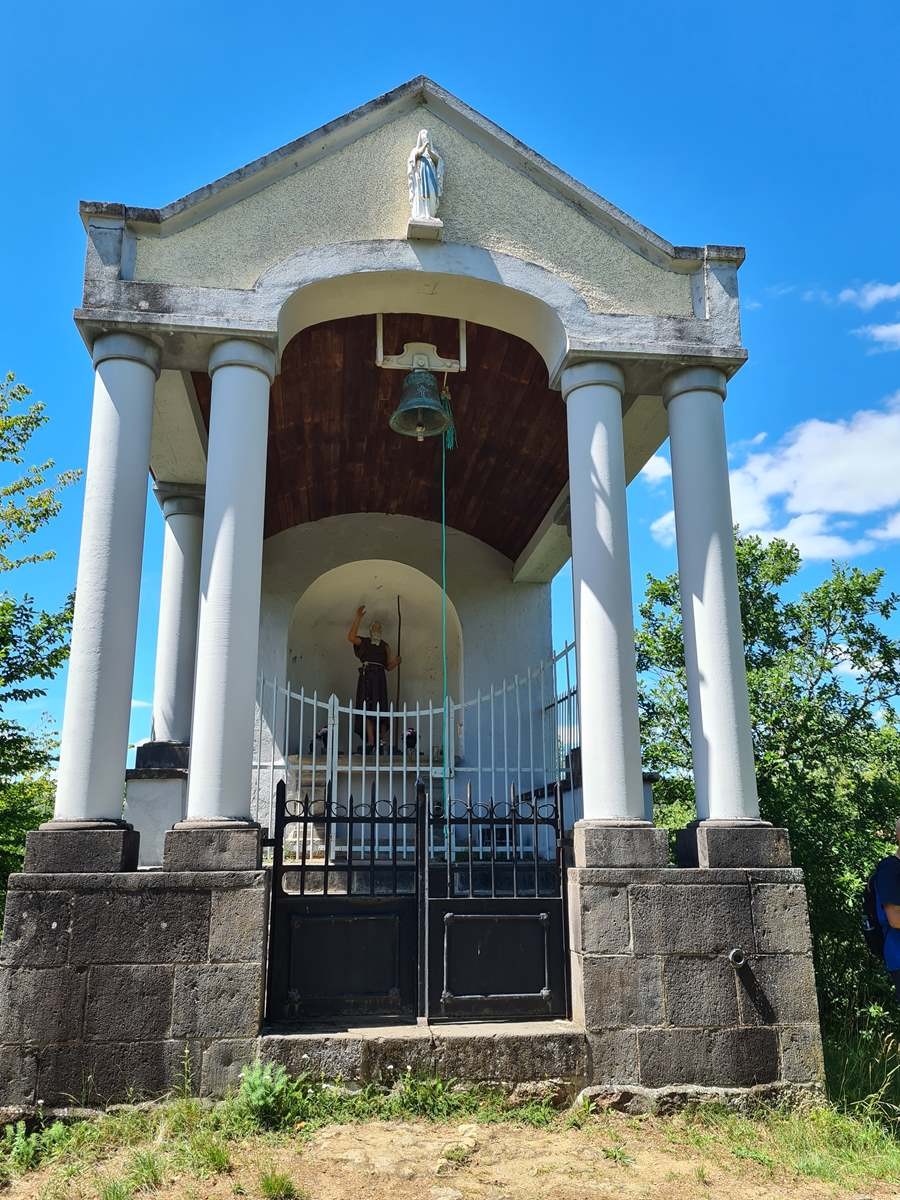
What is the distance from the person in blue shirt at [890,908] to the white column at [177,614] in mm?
5183

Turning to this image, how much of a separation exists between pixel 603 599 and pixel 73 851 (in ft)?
10.9

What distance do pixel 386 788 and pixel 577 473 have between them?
4.40m

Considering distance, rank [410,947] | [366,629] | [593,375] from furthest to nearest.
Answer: [366,629]
[593,375]
[410,947]

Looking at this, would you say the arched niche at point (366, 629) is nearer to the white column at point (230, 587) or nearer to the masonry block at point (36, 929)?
the white column at point (230, 587)

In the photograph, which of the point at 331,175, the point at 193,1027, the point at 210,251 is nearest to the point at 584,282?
the point at 331,175

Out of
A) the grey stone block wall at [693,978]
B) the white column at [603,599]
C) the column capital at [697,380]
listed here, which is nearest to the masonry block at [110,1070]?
the grey stone block wall at [693,978]

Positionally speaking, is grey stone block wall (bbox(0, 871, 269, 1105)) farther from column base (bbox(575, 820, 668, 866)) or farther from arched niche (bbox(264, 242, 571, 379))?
arched niche (bbox(264, 242, 571, 379))

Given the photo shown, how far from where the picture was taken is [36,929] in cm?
461

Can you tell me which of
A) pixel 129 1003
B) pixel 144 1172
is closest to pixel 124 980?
pixel 129 1003

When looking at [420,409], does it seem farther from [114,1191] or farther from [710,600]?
[114,1191]

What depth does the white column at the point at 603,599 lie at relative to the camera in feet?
17.7

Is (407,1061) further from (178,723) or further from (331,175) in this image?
(331,175)

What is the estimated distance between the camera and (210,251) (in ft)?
19.2

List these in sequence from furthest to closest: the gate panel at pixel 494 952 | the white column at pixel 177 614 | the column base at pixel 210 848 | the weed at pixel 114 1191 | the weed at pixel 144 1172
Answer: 1. the white column at pixel 177 614
2. the gate panel at pixel 494 952
3. the column base at pixel 210 848
4. the weed at pixel 144 1172
5. the weed at pixel 114 1191
